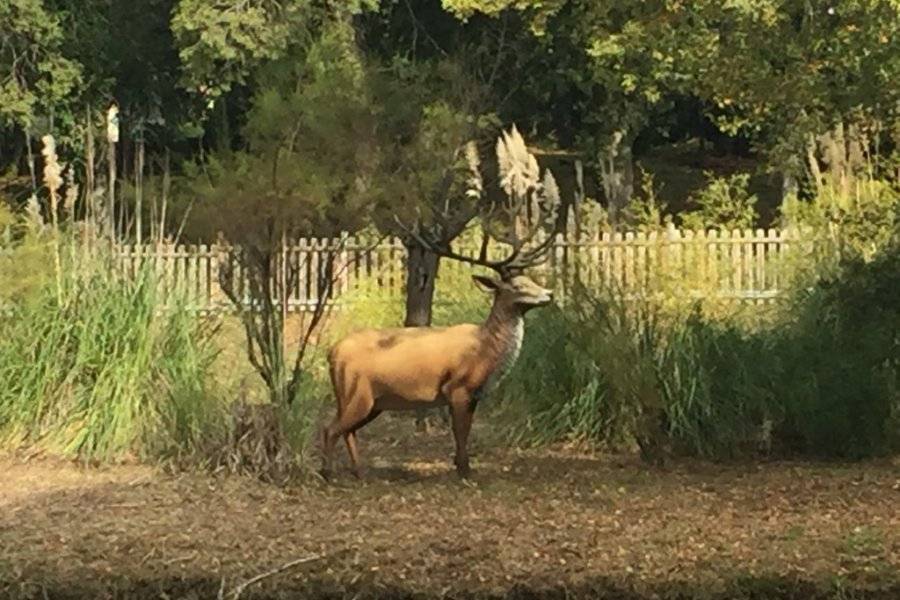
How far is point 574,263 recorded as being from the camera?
10406mm

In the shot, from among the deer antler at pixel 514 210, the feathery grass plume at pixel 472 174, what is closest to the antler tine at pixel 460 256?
the deer antler at pixel 514 210

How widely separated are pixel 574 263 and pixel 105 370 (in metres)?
3.30

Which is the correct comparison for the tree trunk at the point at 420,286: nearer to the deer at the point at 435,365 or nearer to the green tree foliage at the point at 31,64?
the deer at the point at 435,365

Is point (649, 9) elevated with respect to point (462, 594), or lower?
elevated

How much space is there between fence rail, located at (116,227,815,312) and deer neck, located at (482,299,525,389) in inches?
45.1

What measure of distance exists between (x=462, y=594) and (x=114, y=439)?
3.94 m

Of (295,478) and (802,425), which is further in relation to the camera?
(802,425)

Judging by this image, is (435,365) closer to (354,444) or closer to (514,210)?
(354,444)

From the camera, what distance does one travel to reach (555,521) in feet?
22.9

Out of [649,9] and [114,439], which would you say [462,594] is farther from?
[649,9]

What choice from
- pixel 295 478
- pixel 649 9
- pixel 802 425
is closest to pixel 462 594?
pixel 295 478

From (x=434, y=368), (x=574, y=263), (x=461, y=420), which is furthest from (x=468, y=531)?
(x=574, y=263)

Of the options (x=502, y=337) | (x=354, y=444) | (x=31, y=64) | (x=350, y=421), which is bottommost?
(x=354, y=444)

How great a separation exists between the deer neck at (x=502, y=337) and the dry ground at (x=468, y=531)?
2.07ft
